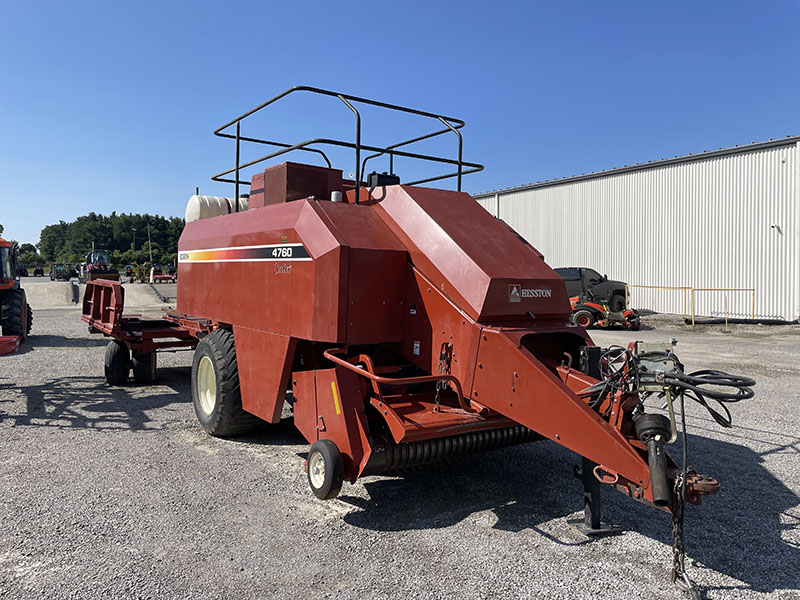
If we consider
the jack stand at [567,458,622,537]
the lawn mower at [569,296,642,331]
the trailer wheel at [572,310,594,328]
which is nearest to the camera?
the jack stand at [567,458,622,537]

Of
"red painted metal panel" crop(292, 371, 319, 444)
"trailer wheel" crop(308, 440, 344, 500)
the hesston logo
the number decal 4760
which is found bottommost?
"trailer wheel" crop(308, 440, 344, 500)

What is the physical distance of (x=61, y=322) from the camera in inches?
675

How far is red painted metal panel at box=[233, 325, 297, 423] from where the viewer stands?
4.65 metres

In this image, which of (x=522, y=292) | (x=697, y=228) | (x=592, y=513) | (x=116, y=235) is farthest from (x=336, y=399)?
(x=116, y=235)

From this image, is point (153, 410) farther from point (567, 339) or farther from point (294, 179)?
point (567, 339)

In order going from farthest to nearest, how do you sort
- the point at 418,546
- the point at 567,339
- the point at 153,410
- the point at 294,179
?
1. the point at 153,410
2. the point at 294,179
3. the point at 567,339
4. the point at 418,546

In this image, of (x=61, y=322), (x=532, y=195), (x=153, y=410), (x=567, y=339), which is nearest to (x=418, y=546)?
(x=567, y=339)

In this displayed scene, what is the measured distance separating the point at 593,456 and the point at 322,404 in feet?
6.04

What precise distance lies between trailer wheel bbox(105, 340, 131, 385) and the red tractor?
14.7ft

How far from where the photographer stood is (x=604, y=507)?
13.5 ft

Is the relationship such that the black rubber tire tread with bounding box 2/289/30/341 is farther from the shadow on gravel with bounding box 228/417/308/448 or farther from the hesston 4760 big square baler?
the hesston 4760 big square baler

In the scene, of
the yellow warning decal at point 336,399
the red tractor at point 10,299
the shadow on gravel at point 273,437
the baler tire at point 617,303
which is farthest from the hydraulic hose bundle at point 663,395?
the baler tire at point 617,303

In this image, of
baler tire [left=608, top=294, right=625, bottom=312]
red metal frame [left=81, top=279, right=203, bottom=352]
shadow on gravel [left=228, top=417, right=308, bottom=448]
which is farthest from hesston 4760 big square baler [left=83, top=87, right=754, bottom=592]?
baler tire [left=608, top=294, right=625, bottom=312]

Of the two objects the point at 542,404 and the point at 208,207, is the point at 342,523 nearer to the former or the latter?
the point at 542,404
